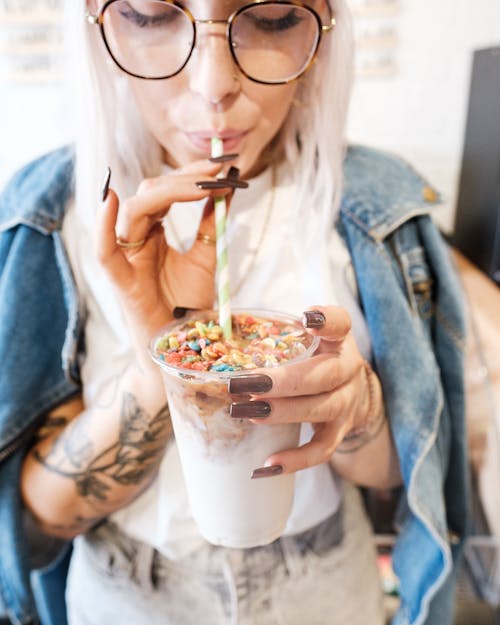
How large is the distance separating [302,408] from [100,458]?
1.29 ft

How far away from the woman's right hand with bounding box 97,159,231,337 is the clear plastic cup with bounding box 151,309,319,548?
51mm

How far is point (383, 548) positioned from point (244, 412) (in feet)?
4.52

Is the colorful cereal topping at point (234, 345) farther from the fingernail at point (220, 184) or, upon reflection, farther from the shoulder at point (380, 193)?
the shoulder at point (380, 193)

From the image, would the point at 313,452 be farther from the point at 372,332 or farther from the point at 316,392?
the point at 372,332

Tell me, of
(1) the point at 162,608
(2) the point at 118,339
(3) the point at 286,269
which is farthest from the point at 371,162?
(1) the point at 162,608

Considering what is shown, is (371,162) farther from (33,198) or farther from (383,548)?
(383,548)

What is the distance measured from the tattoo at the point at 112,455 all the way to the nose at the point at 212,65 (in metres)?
0.43

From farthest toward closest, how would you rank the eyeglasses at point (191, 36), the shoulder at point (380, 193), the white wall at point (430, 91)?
the white wall at point (430, 91), the shoulder at point (380, 193), the eyeglasses at point (191, 36)

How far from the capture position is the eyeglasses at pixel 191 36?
0.68 metres

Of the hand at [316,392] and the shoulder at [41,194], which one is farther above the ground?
the shoulder at [41,194]

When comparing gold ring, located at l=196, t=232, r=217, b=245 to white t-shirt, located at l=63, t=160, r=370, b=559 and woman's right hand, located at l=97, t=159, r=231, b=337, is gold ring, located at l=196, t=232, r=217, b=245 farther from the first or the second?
white t-shirt, located at l=63, t=160, r=370, b=559

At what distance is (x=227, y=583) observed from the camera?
0.85m

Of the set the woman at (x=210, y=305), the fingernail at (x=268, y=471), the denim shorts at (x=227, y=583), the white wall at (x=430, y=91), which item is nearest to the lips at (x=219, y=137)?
the woman at (x=210, y=305)

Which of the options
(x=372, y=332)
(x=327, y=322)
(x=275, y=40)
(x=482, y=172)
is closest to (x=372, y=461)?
(x=372, y=332)
